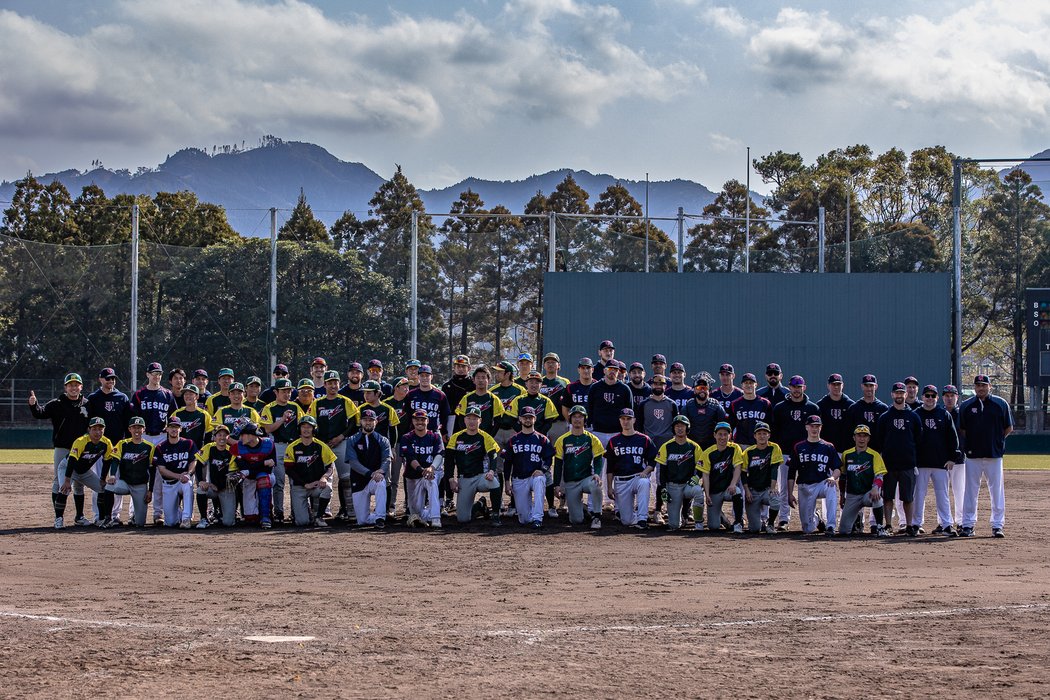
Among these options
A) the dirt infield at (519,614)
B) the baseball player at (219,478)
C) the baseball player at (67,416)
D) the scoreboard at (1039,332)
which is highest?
the scoreboard at (1039,332)

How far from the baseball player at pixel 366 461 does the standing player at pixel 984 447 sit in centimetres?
655

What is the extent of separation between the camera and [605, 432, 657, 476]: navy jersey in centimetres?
1347

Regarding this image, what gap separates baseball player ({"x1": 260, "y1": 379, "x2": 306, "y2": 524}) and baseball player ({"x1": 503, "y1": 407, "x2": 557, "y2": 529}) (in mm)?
2585

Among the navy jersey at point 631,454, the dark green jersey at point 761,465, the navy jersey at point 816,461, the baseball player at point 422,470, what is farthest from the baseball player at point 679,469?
the baseball player at point 422,470

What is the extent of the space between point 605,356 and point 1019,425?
20830mm

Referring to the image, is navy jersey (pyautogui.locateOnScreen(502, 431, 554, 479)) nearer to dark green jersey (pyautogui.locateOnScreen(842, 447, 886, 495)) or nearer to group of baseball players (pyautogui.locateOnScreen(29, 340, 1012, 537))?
group of baseball players (pyautogui.locateOnScreen(29, 340, 1012, 537))

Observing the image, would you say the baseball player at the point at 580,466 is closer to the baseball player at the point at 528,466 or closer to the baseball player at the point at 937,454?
the baseball player at the point at 528,466

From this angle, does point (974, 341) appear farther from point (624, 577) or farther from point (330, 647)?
point (330, 647)

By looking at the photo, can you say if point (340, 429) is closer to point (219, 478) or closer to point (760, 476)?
point (219, 478)

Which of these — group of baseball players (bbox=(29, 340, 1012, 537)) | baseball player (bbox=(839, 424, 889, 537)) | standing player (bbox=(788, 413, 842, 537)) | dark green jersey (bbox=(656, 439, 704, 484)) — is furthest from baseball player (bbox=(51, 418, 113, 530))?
baseball player (bbox=(839, 424, 889, 537))

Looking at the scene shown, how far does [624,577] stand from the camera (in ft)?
32.6

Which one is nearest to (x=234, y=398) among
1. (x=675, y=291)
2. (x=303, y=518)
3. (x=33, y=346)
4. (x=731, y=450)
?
(x=303, y=518)

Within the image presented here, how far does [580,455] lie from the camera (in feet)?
44.3

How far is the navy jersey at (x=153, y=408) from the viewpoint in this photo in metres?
14.4
